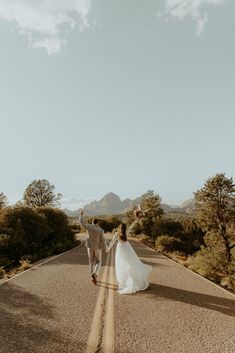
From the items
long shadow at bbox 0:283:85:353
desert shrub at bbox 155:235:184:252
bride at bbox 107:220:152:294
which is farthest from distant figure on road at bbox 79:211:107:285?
desert shrub at bbox 155:235:184:252

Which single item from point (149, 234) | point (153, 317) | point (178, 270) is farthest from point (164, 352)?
point (149, 234)

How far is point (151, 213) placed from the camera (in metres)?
52.3

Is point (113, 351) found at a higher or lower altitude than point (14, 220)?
lower

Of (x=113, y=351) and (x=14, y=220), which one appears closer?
(x=113, y=351)

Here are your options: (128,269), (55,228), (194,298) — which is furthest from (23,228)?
(194,298)

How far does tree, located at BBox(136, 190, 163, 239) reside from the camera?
50900 mm

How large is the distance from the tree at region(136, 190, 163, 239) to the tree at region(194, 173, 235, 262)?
15.1 metres

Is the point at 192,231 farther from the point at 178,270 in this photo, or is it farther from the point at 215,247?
the point at 178,270

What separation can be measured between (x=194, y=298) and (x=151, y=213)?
141 ft

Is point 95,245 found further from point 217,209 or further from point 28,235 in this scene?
point 217,209

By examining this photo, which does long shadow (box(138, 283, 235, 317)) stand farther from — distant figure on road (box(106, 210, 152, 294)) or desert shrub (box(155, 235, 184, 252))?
desert shrub (box(155, 235, 184, 252))

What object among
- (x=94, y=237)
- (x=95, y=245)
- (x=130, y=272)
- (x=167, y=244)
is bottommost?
(x=167, y=244)

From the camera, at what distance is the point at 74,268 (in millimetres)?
16000

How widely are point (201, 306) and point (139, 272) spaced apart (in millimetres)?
2435
